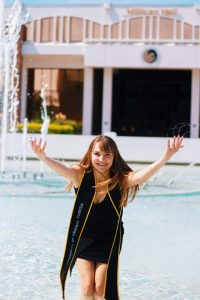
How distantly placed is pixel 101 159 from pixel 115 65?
1051 inches

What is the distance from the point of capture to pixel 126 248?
553cm

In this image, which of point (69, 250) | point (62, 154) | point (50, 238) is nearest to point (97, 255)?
point (69, 250)

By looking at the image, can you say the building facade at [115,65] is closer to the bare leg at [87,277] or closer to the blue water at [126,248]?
the blue water at [126,248]

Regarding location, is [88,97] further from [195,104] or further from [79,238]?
[79,238]

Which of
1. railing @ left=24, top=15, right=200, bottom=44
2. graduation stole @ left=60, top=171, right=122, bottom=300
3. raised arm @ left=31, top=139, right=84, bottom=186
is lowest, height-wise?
graduation stole @ left=60, top=171, right=122, bottom=300

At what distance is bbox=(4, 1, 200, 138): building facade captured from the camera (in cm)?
2923

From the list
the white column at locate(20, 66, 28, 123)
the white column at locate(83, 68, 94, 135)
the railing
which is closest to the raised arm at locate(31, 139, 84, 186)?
the railing

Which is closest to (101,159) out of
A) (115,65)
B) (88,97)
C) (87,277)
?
(87,277)

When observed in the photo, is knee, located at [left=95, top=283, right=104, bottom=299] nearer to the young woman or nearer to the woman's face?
the young woman

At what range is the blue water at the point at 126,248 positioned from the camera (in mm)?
4090

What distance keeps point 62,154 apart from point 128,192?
19225 millimetres

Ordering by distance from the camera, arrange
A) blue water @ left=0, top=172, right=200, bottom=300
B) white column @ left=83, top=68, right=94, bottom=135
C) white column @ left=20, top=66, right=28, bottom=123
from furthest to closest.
→ white column @ left=20, top=66, right=28, bottom=123 → white column @ left=83, top=68, right=94, bottom=135 → blue water @ left=0, top=172, right=200, bottom=300

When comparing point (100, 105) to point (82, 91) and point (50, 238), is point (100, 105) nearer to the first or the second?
point (82, 91)

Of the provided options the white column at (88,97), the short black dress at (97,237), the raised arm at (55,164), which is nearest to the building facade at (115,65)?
the white column at (88,97)
